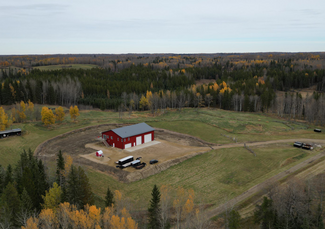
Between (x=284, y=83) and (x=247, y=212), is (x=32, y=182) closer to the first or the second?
(x=247, y=212)

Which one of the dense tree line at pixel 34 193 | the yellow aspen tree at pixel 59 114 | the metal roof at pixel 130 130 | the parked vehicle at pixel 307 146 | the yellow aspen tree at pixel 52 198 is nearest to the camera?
the dense tree line at pixel 34 193

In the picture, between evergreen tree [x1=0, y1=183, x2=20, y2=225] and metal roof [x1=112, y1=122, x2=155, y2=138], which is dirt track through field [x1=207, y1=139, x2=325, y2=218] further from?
evergreen tree [x1=0, y1=183, x2=20, y2=225]

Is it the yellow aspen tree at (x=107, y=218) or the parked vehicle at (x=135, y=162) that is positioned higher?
the yellow aspen tree at (x=107, y=218)

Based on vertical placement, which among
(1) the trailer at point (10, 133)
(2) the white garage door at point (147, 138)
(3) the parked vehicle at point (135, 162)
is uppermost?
(1) the trailer at point (10, 133)

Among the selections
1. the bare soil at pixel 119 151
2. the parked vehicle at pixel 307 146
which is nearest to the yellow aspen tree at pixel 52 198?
the bare soil at pixel 119 151

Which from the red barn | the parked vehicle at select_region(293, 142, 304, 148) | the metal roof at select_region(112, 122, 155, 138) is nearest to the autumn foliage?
the red barn

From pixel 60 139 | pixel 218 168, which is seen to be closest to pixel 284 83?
pixel 218 168

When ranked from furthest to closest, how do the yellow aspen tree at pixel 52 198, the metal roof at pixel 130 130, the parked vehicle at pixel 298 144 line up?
1. the metal roof at pixel 130 130
2. the parked vehicle at pixel 298 144
3. the yellow aspen tree at pixel 52 198

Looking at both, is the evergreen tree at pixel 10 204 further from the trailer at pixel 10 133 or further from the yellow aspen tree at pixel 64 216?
the trailer at pixel 10 133

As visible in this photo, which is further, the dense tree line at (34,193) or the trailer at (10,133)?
the trailer at (10,133)
